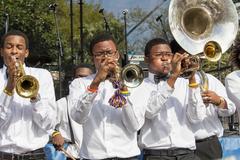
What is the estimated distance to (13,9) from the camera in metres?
20.1

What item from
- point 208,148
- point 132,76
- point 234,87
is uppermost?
point 132,76

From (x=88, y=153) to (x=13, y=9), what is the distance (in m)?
17.0

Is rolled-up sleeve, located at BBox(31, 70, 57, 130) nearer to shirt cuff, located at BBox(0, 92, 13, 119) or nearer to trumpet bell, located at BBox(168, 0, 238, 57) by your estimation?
shirt cuff, located at BBox(0, 92, 13, 119)

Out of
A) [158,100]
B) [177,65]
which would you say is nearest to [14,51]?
[158,100]

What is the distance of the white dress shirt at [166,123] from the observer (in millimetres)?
4242

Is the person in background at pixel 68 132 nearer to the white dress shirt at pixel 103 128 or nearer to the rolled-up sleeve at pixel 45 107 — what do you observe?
the rolled-up sleeve at pixel 45 107

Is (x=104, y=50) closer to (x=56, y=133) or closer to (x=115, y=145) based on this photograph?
(x=115, y=145)

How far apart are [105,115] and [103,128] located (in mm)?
112

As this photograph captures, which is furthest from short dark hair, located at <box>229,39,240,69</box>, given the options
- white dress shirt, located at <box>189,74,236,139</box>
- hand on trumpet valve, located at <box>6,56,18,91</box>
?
hand on trumpet valve, located at <box>6,56,18,91</box>

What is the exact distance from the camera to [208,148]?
4.82 meters

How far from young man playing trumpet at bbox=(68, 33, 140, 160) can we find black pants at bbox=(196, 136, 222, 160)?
1003 millimetres

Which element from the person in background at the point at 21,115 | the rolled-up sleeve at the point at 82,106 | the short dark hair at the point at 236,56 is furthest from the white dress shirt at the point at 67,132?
the short dark hair at the point at 236,56

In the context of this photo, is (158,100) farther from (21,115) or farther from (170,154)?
(21,115)

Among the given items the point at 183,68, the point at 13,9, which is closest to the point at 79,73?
the point at 183,68
